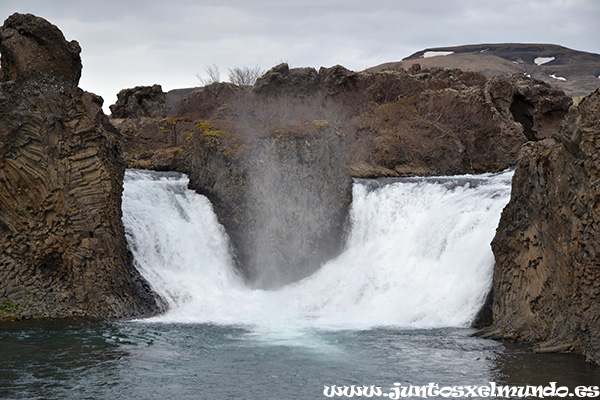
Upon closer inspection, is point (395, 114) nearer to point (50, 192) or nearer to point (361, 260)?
point (361, 260)

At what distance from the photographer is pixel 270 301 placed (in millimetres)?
30047

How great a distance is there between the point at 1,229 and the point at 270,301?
10.9 metres

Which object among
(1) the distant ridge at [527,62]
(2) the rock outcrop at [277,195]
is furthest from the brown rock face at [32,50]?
(1) the distant ridge at [527,62]

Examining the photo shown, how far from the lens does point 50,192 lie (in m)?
26.0

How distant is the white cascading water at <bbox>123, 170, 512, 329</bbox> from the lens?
2670 cm

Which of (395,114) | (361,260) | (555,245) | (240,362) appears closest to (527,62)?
(395,114)

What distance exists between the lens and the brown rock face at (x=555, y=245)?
18953 mm

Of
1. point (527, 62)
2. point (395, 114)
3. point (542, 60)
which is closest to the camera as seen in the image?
point (395, 114)

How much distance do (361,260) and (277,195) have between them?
516cm

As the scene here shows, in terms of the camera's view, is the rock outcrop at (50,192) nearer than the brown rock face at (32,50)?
Yes

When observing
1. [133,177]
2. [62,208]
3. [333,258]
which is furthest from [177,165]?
[62,208]

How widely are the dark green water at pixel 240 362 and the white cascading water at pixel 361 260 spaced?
2.97 metres

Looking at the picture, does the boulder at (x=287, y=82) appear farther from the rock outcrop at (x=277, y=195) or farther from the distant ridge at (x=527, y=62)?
the distant ridge at (x=527, y=62)

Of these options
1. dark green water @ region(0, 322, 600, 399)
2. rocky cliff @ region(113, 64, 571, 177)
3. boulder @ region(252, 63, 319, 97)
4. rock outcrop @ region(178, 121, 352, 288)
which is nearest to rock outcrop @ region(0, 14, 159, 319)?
dark green water @ region(0, 322, 600, 399)
